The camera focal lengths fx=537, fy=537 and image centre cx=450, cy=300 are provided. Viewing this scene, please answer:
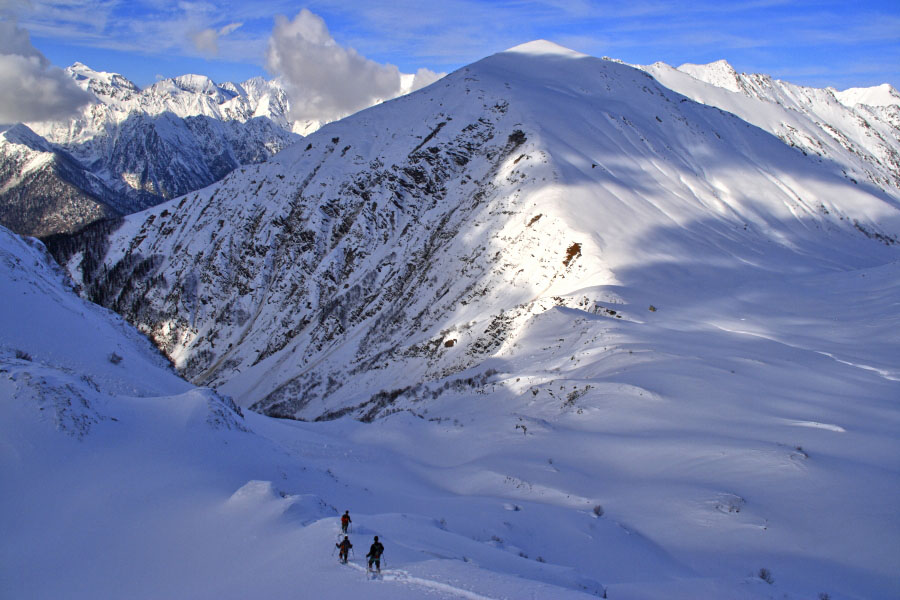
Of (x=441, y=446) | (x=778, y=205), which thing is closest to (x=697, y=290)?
(x=441, y=446)

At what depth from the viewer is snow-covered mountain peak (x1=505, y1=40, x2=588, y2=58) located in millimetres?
98438

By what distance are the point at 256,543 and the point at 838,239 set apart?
260 ft

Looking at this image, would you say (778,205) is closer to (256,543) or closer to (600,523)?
(600,523)

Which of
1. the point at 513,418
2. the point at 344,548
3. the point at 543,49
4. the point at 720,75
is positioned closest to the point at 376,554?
the point at 344,548

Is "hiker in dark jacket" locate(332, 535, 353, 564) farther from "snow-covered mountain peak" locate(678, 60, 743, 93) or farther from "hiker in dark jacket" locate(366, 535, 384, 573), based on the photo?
"snow-covered mountain peak" locate(678, 60, 743, 93)

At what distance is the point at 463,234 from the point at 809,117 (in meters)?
154

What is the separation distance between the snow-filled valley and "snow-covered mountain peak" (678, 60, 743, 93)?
5032 inches

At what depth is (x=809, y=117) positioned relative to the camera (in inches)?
6181

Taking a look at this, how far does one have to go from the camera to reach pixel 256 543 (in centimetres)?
945

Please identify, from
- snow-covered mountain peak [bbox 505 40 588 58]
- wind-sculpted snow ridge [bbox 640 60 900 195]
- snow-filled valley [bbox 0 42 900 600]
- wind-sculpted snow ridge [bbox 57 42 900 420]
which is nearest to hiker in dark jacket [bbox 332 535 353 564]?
snow-filled valley [bbox 0 42 900 600]

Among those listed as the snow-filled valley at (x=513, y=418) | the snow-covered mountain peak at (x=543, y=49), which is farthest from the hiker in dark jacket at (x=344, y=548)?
the snow-covered mountain peak at (x=543, y=49)

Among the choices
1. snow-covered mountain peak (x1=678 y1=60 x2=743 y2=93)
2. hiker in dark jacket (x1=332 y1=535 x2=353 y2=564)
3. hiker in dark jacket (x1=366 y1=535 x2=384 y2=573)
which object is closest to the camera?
hiker in dark jacket (x1=366 y1=535 x2=384 y2=573)

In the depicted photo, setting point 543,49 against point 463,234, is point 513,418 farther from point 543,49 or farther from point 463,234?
point 543,49

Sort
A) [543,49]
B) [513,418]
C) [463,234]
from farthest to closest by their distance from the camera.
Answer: [543,49] → [463,234] → [513,418]
